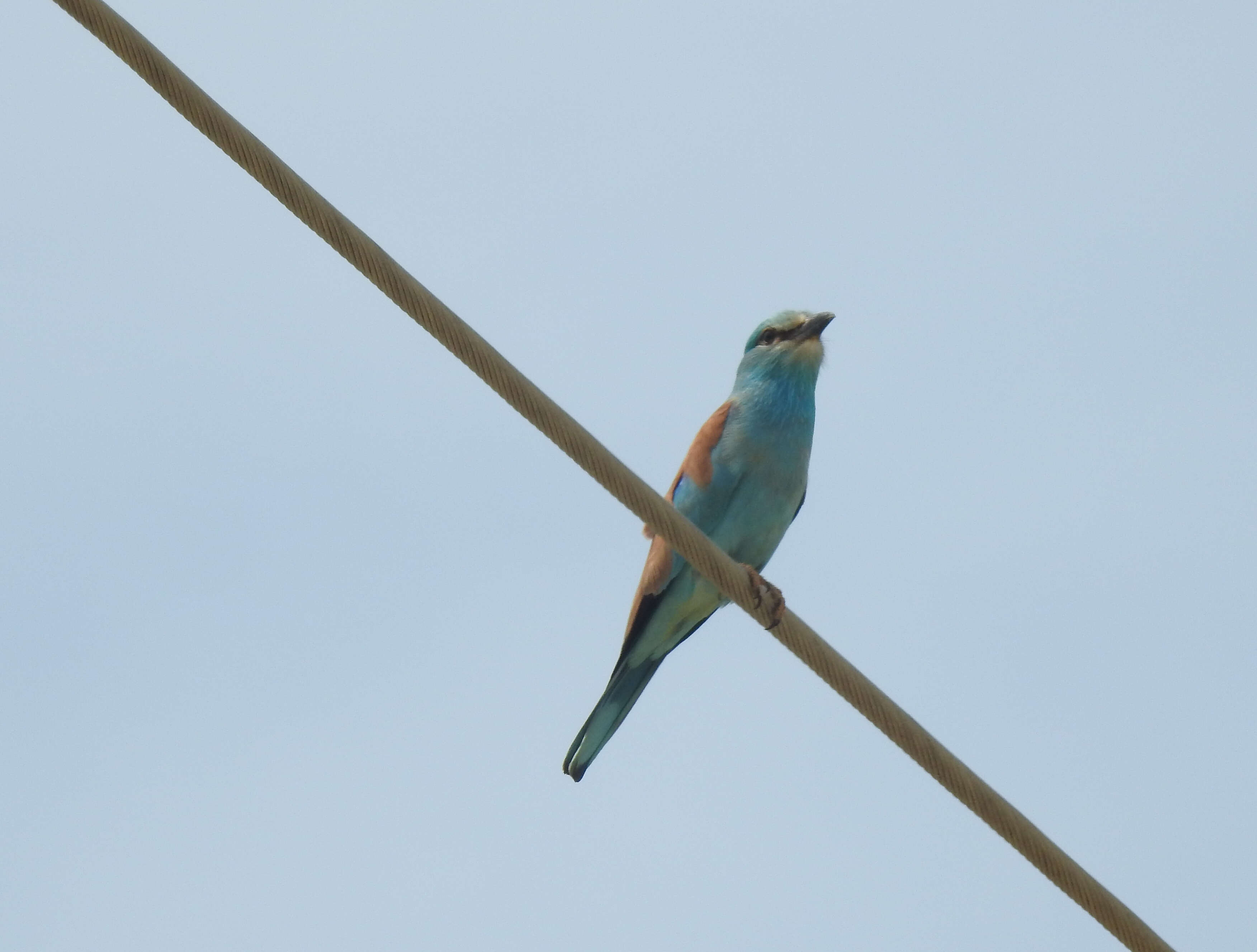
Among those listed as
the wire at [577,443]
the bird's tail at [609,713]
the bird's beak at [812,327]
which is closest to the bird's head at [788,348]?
the bird's beak at [812,327]

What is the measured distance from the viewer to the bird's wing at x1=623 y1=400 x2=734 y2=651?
21.4 ft

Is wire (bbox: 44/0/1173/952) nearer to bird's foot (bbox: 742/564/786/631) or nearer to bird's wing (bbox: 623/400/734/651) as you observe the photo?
bird's foot (bbox: 742/564/786/631)

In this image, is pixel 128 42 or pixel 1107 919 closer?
pixel 128 42

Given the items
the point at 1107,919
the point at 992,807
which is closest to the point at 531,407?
the point at 992,807

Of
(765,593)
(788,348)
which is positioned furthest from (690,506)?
(765,593)

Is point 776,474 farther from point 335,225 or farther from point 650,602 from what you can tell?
point 335,225

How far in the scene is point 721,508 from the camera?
22.1 ft

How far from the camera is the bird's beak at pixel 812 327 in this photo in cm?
723

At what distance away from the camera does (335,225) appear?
3.58 metres

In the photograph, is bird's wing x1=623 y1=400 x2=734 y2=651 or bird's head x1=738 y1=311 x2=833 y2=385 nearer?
bird's wing x1=623 y1=400 x2=734 y2=651

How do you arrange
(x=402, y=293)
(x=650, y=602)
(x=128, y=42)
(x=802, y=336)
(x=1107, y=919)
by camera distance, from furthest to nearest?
(x=802, y=336) < (x=650, y=602) < (x=1107, y=919) < (x=402, y=293) < (x=128, y=42)

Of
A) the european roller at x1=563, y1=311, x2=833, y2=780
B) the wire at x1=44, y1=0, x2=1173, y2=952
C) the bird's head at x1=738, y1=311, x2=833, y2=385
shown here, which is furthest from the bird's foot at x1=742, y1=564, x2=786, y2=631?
the bird's head at x1=738, y1=311, x2=833, y2=385

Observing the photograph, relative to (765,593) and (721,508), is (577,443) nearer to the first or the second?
(765,593)

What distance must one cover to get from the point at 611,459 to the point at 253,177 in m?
1.08
